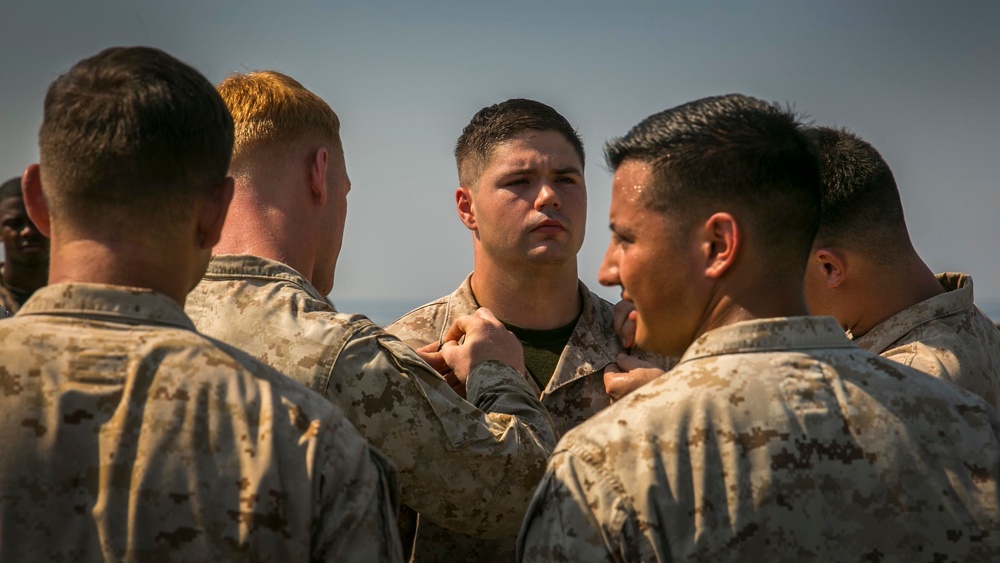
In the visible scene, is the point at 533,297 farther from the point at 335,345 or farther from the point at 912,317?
the point at 335,345

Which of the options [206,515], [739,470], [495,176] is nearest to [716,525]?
[739,470]

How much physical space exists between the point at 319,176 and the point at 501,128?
1.90 metres

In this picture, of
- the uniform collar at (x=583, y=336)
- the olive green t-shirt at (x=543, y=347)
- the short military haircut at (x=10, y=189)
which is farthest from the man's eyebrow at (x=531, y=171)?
the short military haircut at (x=10, y=189)

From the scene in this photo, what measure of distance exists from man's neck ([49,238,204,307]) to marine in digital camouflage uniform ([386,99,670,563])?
114 inches

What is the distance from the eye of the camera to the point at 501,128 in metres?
6.21

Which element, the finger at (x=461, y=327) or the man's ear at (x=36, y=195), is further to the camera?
the finger at (x=461, y=327)

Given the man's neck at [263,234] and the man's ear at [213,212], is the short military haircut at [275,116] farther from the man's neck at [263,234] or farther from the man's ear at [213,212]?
the man's ear at [213,212]

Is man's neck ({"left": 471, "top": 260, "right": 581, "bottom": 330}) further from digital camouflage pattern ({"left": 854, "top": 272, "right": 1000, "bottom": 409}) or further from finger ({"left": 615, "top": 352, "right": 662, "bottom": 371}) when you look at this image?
digital camouflage pattern ({"left": 854, "top": 272, "right": 1000, "bottom": 409})

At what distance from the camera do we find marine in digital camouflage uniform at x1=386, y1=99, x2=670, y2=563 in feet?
18.6

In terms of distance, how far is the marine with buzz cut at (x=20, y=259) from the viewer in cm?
770

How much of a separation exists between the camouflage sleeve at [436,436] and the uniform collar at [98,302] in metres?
1.16

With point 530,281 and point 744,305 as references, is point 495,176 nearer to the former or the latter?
point 530,281

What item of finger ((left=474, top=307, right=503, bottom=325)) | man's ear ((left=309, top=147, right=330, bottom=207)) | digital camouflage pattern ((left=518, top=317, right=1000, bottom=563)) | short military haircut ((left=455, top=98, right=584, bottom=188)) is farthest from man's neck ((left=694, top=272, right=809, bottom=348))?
short military haircut ((left=455, top=98, right=584, bottom=188))

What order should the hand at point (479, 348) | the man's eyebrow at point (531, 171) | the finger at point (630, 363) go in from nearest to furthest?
the hand at point (479, 348) → the finger at point (630, 363) → the man's eyebrow at point (531, 171)
